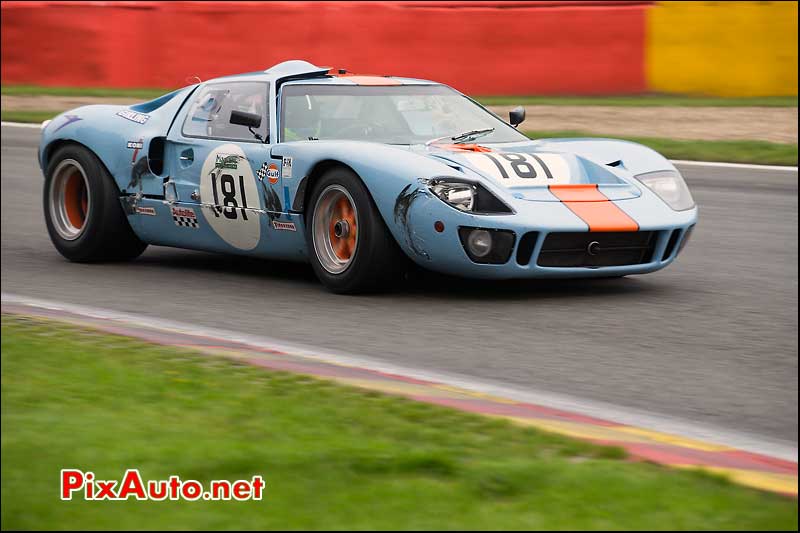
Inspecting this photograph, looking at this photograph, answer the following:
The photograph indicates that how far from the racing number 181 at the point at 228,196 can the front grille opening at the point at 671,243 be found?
88.2 inches

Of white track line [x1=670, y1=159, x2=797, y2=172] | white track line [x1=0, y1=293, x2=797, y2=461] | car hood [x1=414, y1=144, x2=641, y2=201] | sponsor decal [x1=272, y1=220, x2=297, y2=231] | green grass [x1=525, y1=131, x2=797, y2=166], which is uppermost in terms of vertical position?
car hood [x1=414, y1=144, x2=641, y2=201]

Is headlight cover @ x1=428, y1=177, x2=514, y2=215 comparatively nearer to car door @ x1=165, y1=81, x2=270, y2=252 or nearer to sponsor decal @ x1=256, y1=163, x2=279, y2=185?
sponsor decal @ x1=256, y1=163, x2=279, y2=185

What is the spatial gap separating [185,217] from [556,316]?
253 centimetres

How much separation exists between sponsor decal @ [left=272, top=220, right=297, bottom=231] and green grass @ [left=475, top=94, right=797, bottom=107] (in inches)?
488

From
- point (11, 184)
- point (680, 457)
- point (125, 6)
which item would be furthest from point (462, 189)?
point (125, 6)

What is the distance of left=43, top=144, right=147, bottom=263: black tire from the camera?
8.43 m

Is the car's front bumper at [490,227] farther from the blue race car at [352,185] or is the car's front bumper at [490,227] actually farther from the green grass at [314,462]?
the green grass at [314,462]

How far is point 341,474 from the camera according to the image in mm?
3730

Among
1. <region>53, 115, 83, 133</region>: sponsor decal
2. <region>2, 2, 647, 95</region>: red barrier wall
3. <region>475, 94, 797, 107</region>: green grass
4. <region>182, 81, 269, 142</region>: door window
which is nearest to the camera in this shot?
<region>182, 81, 269, 142</region>: door window

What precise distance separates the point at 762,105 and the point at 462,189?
501 inches

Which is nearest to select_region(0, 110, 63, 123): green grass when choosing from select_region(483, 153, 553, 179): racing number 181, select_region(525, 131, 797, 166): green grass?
select_region(525, 131, 797, 166): green grass

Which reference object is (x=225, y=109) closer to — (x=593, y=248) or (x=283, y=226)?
(x=283, y=226)

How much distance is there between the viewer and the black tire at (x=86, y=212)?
8430mm

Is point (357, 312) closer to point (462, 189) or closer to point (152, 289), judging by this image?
point (462, 189)
